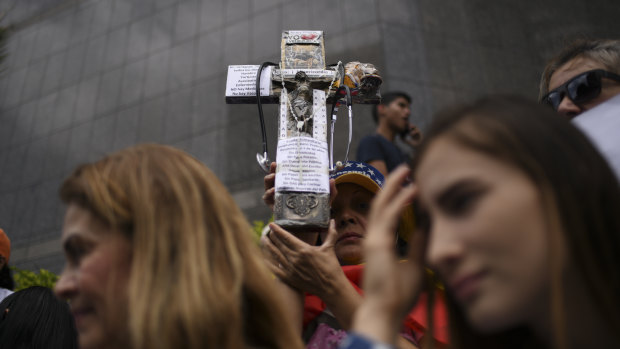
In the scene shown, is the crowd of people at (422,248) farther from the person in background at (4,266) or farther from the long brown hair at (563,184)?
the person in background at (4,266)

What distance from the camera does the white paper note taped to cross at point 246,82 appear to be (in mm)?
2627

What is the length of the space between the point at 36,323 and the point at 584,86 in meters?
2.65

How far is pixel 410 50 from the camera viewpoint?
7.78 m

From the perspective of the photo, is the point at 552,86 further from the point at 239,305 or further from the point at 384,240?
the point at 239,305

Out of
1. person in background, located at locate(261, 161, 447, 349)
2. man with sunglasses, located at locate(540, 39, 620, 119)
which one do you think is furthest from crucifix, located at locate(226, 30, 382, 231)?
man with sunglasses, located at locate(540, 39, 620, 119)

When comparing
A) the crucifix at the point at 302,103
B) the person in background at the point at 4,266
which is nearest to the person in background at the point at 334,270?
the crucifix at the point at 302,103

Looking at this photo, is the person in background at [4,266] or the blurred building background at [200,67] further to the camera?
the blurred building background at [200,67]

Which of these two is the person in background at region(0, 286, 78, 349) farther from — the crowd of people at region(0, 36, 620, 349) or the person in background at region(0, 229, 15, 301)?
the crowd of people at region(0, 36, 620, 349)

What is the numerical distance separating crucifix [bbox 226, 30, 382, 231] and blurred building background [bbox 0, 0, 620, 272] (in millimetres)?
4549

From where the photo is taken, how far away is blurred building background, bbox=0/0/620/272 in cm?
788

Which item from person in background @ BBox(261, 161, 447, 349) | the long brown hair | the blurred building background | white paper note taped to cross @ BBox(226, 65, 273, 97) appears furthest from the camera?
the blurred building background

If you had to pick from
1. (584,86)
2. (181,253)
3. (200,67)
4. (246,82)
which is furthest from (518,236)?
(200,67)

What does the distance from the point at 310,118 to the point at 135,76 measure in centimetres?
810

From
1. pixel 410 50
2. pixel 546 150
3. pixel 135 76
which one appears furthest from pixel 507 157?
pixel 135 76
